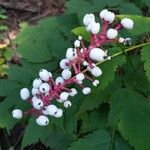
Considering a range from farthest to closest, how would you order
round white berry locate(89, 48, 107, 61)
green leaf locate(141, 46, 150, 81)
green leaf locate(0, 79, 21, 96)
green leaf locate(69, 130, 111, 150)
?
green leaf locate(0, 79, 21, 96) < green leaf locate(69, 130, 111, 150) < green leaf locate(141, 46, 150, 81) < round white berry locate(89, 48, 107, 61)

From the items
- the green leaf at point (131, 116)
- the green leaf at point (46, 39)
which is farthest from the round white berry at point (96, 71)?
the green leaf at point (46, 39)

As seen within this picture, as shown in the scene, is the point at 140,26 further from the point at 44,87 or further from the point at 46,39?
the point at 46,39

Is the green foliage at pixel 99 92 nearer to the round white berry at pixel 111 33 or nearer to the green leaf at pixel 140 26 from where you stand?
the green leaf at pixel 140 26

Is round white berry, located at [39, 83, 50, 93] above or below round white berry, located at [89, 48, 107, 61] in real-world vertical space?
below

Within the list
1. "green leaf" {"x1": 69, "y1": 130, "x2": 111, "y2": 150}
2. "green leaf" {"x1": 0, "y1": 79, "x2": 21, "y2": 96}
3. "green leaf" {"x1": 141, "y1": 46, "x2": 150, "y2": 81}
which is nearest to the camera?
"green leaf" {"x1": 141, "y1": 46, "x2": 150, "y2": 81}

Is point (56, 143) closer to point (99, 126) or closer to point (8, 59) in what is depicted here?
point (99, 126)

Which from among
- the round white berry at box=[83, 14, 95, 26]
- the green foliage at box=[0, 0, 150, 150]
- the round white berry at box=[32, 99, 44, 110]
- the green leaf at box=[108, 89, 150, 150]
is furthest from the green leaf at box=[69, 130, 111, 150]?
the round white berry at box=[83, 14, 95, 26]

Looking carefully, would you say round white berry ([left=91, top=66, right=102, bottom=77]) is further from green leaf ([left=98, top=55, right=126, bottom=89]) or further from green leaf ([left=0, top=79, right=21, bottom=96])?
green leaf ([left=0, top=79, right=21, bottom=96])

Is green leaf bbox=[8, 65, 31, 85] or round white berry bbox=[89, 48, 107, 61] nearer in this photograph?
round white berry bbox=[89, 48, 107, 61]

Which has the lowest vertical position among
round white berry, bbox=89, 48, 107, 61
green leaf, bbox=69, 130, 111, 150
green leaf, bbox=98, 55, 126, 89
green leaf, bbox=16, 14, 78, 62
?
green leaf, bbox=69, 130, 111, 150
